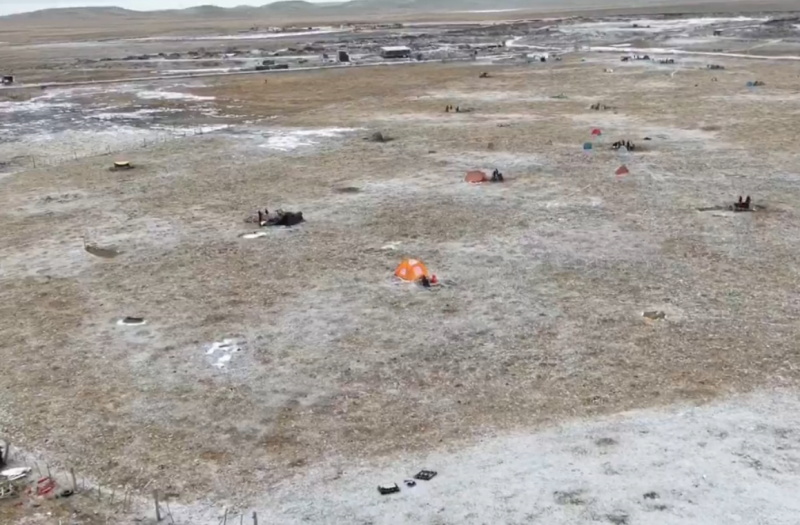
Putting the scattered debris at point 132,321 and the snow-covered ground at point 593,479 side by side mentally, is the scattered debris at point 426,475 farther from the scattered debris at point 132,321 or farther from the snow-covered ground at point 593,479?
the scattered debris at point 132,321

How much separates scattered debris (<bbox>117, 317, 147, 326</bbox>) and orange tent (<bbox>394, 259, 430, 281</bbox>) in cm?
432

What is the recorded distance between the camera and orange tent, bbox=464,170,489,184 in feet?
61.7

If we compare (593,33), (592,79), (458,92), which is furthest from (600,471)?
(593,33)

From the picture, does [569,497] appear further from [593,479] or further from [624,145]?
[624,145]

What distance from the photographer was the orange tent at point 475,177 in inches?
741

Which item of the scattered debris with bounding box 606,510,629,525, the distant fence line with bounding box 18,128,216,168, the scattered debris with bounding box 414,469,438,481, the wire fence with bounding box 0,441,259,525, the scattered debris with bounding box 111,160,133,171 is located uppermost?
the distant fence line with bounding box 18,128,216,168

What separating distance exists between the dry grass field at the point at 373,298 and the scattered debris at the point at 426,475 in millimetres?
437

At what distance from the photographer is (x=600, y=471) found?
25.0 ft

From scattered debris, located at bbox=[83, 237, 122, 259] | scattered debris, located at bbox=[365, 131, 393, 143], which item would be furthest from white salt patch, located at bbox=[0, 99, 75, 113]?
scattered debris, located at bbox=[83, 237, 122, 259]

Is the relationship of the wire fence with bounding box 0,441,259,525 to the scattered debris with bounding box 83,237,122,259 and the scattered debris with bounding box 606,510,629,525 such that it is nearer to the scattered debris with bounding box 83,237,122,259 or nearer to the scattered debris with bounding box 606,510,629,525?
the scattered debris with bounding box 606,510,629,525

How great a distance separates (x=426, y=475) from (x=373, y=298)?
15.7 ft

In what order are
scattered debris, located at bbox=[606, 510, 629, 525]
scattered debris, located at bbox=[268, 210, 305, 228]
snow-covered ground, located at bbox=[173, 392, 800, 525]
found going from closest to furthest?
1. scattered debris, located at bbox=[606, 510, 629, 525]
2. snow-covered ground, located at bbox=[173, 392, 800, 525]
3. scattered debris, located at bbox=[268, 210, 305, 228]

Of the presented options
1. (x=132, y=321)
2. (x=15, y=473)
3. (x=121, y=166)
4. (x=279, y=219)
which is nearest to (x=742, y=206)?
(x=279, y=219)

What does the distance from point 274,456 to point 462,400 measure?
242 centimetres
